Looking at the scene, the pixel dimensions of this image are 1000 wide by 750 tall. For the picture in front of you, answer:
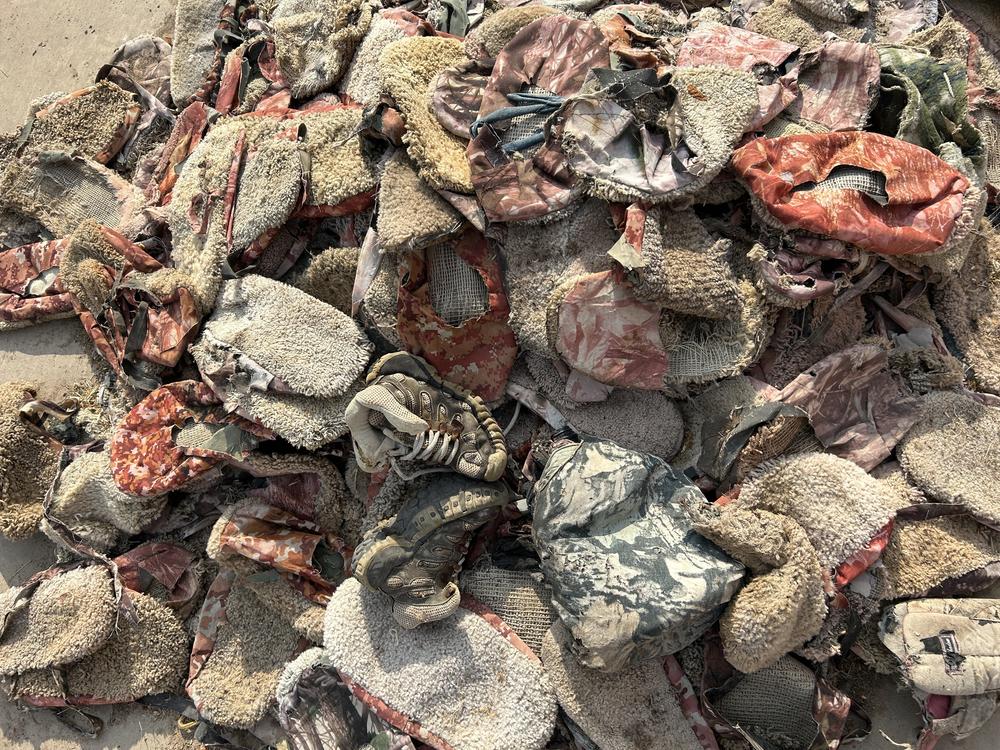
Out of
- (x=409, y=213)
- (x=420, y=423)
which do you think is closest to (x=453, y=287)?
(x=409, y=213)

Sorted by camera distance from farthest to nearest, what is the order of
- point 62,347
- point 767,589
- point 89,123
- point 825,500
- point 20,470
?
point 89,123, point 62,347, point 20,470, point 825,500, point 767,589

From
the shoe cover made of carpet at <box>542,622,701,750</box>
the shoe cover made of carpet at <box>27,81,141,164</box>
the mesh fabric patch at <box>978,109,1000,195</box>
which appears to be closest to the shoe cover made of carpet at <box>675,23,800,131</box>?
the mesh fabric patch at <box>978,109,1000,195</box>

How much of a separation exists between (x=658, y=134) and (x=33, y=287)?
239 centimetres

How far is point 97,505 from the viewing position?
2.41 metres

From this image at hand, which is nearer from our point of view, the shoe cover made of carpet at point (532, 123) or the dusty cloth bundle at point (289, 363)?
the shoe cover made of carpet at point (532, 123)

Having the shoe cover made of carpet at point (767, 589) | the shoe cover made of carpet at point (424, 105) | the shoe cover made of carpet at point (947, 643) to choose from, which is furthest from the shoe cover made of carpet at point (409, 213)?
the shoe cover made of carpet at point (947, 643)

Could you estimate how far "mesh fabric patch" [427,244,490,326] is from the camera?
85.2 inches

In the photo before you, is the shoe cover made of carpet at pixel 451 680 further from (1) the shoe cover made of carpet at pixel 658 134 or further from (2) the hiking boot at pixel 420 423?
(1) the shoe cover made of carpet at pixel 658 134

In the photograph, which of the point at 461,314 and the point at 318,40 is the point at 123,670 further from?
the point at 318,40

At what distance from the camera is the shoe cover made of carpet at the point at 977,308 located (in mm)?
2176

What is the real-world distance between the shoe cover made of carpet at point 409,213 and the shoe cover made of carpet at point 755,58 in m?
0.88

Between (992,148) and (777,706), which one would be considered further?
(992,148)

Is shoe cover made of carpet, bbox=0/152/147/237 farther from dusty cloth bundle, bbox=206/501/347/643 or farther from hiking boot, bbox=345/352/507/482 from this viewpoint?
hiking boot, bbox=345/352/507/482

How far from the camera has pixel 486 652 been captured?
2004mm
